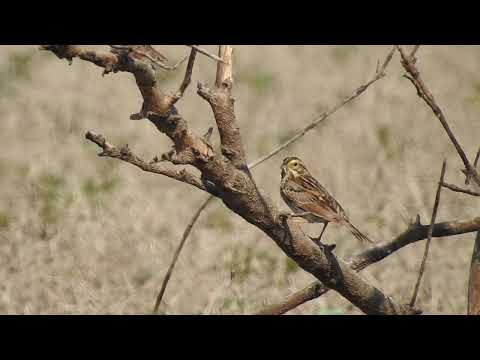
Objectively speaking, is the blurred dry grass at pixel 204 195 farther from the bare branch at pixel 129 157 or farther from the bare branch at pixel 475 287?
the bare branch at pixel 129 157

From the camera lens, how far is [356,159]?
27.6 ft

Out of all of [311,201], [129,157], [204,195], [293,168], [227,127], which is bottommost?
[129,157]

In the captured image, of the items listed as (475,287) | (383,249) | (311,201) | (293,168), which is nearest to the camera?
(475,287)

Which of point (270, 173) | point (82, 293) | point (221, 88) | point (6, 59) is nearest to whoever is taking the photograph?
point (221, 88)

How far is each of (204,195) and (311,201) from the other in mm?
3590

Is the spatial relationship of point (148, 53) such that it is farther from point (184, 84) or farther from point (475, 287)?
point (475, 287)

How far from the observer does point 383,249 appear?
154 inches

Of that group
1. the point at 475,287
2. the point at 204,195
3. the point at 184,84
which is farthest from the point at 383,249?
the point at 204,195

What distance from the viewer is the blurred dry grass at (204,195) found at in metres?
6.03

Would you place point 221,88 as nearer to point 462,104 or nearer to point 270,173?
point 270,173

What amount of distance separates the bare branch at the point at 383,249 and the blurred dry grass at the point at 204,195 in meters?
1.28

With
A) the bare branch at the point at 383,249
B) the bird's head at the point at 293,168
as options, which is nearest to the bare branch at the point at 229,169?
the bare branch at the point at 383,249

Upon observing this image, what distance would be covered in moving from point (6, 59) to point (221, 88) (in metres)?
7.94

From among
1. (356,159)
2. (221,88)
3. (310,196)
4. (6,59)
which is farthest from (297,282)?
(6,59)
